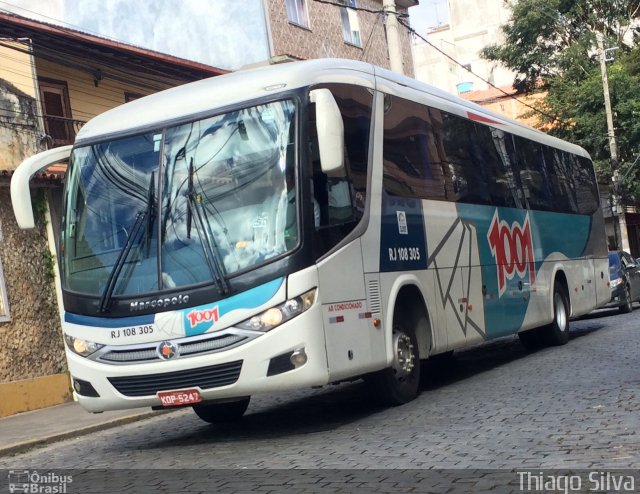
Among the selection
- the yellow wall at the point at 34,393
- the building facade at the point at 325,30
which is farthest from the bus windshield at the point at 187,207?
the building facade at the point at 325,30

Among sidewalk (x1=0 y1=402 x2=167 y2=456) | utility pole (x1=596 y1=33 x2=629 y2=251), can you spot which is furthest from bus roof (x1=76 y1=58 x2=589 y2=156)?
utility pole (x1=596 y1=33 x2=629 y2=251)

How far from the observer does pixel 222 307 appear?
841 centimetres

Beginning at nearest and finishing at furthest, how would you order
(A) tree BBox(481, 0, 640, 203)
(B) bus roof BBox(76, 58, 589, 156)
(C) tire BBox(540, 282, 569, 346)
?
(B) bus roof BBox(76, 58, 589, 156), (C) tire BBox(540, 282, 569, 346), (A) tree BBox(481, 0, 640, 203)

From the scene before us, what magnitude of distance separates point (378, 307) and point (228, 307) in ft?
5.83

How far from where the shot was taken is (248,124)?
29.3ft

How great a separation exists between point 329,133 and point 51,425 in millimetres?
6497

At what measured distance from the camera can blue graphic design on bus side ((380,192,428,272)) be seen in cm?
995

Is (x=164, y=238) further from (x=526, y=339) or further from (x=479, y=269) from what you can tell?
(x=526, y=339)

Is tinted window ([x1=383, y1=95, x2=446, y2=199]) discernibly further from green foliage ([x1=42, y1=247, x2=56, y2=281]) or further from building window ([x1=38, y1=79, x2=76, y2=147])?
building window ([x1=38, y1=79, x2=76, y2=147])

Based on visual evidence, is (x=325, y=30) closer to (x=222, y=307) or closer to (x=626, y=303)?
(x=626, y=303)

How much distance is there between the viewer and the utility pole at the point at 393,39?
1716 cm

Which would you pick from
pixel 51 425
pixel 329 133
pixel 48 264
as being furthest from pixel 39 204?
pixel 329 133

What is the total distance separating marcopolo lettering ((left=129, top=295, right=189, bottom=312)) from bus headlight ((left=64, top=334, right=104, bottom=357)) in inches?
21.7

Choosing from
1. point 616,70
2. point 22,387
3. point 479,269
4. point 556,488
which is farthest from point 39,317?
point 616,70
